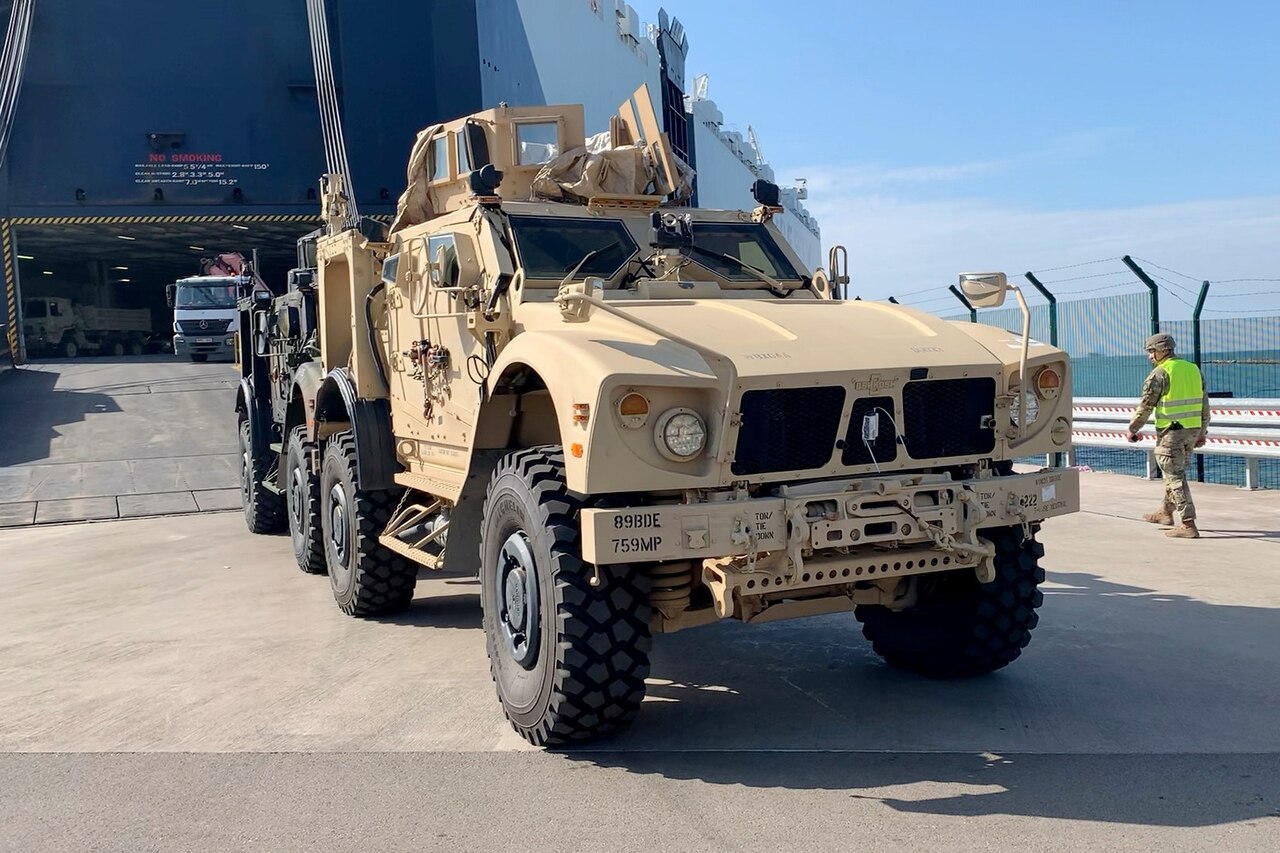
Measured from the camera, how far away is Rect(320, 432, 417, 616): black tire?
7285 millimetres

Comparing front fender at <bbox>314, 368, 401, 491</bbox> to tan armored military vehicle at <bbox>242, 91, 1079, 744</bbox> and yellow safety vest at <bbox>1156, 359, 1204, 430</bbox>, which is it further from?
yellow safety vest at <bbox>1156, 359, 1204, 430</bbox>

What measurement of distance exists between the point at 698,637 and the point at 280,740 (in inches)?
97.1

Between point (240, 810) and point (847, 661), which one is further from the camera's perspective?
point (847, 661)

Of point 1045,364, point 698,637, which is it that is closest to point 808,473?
point 1045,364

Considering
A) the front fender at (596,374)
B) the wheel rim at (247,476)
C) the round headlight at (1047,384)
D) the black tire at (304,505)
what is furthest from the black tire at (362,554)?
the wheel rim at (247,476)

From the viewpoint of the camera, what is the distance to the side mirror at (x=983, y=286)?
527 cm

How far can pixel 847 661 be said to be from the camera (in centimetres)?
604

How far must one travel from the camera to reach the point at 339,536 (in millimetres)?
7777

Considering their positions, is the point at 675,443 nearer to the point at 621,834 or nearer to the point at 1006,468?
the point at 621,834

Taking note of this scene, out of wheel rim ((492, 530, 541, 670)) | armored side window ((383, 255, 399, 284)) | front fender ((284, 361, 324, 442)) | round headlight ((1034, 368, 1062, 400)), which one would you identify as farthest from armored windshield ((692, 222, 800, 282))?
front fender ((284, 361, 324, 442))

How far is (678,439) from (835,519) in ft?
2.22

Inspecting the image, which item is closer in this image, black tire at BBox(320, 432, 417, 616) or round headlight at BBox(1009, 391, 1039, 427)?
round headlight at BBox(1009, 391, 1039, 427)

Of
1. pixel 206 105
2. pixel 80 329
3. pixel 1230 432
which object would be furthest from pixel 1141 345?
pixel 80 329

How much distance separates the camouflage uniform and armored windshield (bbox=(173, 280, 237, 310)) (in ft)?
68.6
